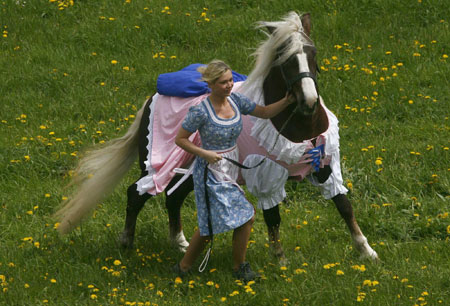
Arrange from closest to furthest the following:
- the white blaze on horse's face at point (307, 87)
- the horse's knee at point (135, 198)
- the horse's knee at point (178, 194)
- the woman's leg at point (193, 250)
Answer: the white blaze on horse's face at point (307, 87) → the woman's leg at point (193, 250) → the horse's knee at point (178, 194) → the horse's knee at point (135, 198)

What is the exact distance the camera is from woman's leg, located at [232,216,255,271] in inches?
219

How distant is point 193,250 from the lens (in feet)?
18.9

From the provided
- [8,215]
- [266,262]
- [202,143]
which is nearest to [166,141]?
[202,143]

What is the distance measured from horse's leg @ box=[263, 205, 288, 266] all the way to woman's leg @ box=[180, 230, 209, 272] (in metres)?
0.49

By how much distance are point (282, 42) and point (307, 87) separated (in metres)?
0.40

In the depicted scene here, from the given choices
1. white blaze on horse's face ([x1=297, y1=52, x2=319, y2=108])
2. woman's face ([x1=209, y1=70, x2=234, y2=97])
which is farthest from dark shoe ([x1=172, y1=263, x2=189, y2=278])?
white blaze on horse's face ([x1=297, y1=52, x2=319, y2=108])

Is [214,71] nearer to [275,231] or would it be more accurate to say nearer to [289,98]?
[289,98]

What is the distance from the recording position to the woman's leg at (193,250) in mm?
5680

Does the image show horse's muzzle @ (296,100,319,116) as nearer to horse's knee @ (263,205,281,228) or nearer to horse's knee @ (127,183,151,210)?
horse's knee @ (263,205,281,228)

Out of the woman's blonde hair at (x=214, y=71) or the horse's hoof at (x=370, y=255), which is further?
the horse's hoof at (x=370, y=255)

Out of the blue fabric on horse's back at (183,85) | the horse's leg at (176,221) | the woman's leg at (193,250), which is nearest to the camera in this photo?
the woman's leg at (193,250)

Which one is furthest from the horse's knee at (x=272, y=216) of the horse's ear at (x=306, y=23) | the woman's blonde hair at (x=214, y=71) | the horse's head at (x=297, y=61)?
the horse's ear at (x=306, y=23)

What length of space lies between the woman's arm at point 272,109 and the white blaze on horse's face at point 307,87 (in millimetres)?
242

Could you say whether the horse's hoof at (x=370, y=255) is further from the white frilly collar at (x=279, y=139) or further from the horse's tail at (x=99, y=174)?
the horse's tail at (x=99, y=174)
